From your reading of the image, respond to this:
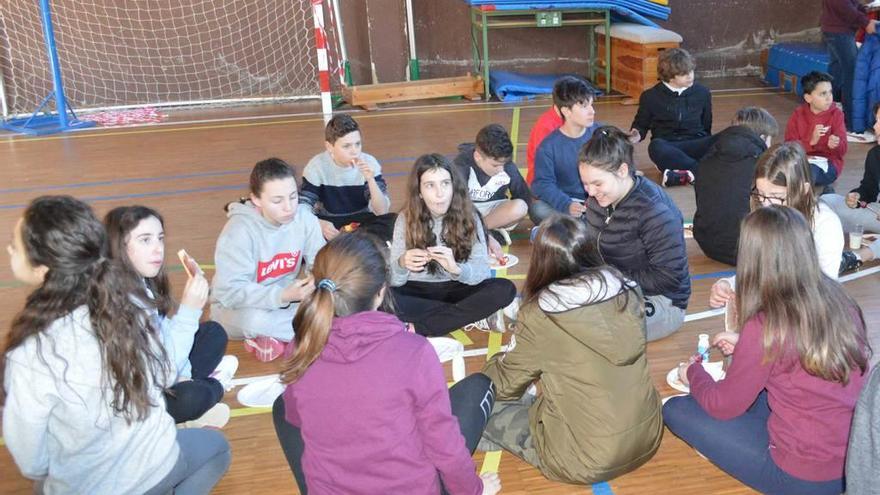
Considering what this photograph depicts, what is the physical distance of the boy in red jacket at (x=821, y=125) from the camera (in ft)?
18.4

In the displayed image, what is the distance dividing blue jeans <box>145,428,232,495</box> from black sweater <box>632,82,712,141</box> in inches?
177

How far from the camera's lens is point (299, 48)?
10.0m

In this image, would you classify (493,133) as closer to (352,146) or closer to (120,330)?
(352,146)

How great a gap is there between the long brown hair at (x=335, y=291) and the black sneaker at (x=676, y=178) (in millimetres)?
4116

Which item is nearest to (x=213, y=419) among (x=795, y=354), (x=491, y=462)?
(x=491, y=462)

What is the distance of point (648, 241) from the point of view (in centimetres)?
362

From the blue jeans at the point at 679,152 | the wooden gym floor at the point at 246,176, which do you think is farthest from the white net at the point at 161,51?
the blue jeans at the point at 679,152

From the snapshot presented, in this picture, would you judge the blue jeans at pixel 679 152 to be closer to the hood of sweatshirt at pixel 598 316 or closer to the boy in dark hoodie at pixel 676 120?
the boy in dark hoodie at pixel 676 120

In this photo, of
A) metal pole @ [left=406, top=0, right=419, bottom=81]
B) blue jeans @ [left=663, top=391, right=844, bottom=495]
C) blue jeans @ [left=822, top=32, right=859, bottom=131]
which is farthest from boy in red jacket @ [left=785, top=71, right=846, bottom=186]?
metal pole @ [left=406, top=0, right=419, bottom=81]

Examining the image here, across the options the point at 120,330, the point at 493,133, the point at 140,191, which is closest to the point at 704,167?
the point at 493,133

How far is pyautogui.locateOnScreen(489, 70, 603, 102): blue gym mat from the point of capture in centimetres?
929

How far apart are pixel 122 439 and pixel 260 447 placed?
36.0 inches

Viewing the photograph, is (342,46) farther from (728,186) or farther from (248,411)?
(248,411)

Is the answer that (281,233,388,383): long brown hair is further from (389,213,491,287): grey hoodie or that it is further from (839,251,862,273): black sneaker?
A: (839,251,862,273): black sneaker
